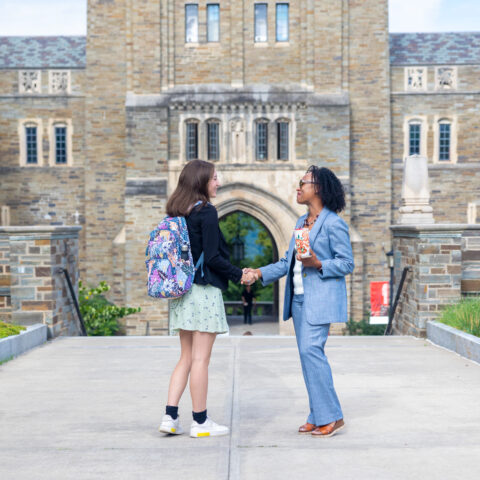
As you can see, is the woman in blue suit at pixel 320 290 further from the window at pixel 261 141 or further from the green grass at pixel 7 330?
the window at pixel 261 141

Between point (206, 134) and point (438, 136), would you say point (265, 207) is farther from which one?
point (438, 136)

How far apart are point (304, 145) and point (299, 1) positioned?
15.5 ft

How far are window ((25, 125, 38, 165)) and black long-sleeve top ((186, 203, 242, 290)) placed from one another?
22.6m

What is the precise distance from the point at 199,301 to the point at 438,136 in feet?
74.6

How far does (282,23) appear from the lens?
2459 centimetres

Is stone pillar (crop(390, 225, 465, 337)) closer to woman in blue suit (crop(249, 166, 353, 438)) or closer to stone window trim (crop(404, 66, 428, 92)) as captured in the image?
woman in blue suit (crop(249, 166, 353, 438))

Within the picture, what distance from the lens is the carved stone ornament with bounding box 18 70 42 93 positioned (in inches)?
1027

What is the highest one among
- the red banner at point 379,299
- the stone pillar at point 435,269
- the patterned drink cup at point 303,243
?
the patterned drink cup at point 303,243

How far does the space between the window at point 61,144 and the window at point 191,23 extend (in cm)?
544

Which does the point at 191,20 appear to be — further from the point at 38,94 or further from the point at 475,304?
the point at 475,304

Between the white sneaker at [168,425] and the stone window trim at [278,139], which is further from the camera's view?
the stone window trim at [278,139]

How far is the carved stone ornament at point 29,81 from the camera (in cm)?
2609

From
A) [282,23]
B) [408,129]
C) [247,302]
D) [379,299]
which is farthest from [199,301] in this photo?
[408,129]

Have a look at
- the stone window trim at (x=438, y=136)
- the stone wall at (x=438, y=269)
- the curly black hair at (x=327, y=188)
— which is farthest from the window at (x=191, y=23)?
the curly black hair at (x=327, y=188)
